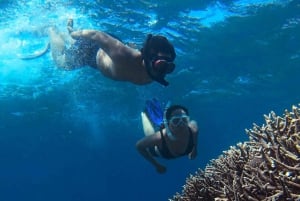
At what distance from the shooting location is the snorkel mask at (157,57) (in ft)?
21.5

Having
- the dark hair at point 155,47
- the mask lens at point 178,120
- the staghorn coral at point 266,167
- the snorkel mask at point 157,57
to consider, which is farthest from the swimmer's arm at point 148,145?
the staghorn coral at point 266,167

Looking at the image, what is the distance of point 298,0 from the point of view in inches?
754

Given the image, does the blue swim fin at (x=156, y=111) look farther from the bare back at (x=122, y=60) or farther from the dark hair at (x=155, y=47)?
the dark hair at (x=155, y=47)

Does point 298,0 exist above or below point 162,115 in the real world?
above

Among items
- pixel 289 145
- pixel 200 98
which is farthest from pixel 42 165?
pixel 289 145

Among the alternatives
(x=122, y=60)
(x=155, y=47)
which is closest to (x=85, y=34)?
(x=122, y=60)

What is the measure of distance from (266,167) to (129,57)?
13.8 ft

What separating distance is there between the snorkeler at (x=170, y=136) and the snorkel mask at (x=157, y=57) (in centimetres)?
141

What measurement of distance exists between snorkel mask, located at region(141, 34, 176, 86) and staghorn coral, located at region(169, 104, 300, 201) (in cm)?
205

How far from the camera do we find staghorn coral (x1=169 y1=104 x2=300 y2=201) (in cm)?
361

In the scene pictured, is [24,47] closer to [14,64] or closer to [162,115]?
[14,64]

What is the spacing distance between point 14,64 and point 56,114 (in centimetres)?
1759

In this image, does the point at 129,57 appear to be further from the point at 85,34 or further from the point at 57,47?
the point at 57,47

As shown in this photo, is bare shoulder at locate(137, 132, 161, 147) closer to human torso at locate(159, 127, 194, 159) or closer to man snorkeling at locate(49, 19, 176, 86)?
human torso at locate(159, 127, 194, 159)
